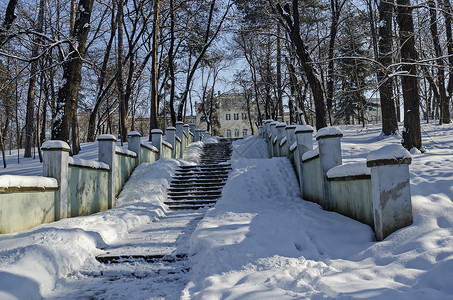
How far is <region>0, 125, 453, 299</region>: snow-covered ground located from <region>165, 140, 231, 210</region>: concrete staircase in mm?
1765

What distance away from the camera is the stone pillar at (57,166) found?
20.0 feet

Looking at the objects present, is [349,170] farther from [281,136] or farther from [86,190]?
[281,136]

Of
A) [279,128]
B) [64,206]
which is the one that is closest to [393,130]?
[279,128]

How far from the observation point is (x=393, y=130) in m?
12.9

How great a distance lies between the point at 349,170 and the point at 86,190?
5714 millimetres

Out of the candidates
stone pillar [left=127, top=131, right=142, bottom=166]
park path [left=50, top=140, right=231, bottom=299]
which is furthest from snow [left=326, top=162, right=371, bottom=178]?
stone pillar [left=127, top=131, right=142, bottom=166]

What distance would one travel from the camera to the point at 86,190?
725cm

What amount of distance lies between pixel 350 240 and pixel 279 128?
8765 mm

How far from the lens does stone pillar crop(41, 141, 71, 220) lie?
20.0 feet

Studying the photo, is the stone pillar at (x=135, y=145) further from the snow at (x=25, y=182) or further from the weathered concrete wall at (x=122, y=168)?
the snow at (x=25, y=182)

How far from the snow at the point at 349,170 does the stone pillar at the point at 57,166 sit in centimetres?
530

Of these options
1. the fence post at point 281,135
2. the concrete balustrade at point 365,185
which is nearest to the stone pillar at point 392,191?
the concrete balustrade at point 365,185

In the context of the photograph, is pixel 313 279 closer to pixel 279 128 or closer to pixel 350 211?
pixel 350 211

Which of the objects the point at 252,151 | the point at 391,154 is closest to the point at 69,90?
the point at 391,154
